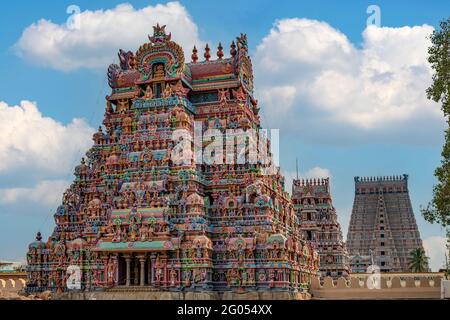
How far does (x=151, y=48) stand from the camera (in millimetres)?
56562

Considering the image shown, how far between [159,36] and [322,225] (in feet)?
116

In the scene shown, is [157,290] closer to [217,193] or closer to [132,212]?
[132,212]

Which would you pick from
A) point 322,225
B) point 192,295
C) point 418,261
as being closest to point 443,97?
point 192,295

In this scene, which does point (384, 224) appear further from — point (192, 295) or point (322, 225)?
point (192, 295)

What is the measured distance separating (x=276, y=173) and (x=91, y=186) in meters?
17.5

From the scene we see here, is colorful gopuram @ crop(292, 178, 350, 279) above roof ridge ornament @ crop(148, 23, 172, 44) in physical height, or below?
below

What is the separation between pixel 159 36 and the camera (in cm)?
5678

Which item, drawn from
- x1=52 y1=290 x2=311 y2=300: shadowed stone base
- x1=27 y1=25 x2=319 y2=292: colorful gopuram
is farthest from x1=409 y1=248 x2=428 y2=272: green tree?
x1=52 y1=290 x2=311 y2=300: shadowed stone base

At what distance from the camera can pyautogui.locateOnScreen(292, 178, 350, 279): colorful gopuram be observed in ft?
254

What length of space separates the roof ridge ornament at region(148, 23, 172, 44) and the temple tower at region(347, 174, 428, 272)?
2118 inches

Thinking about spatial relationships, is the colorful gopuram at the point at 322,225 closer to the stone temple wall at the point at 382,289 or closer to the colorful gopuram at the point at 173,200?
the colorful gopuram at the point at 173,200

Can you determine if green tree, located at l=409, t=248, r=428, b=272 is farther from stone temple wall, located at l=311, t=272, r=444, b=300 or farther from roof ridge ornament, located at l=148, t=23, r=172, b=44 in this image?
roof ridge ornament, located at l=148, t=23, r=172, b=44
